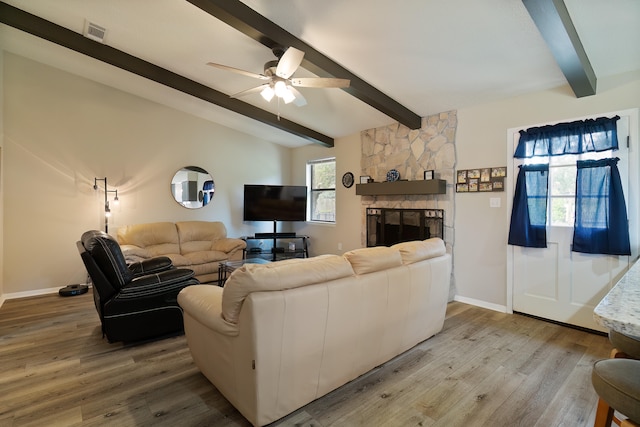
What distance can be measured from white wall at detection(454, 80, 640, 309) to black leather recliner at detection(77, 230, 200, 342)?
3570 millimetres

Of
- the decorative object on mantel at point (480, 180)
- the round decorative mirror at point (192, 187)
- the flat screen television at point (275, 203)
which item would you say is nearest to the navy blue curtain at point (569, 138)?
the decorative object on mantel at point (480, 180)

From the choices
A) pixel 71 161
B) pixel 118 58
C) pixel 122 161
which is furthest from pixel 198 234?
pixel 118 58

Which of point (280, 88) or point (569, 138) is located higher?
point (280, 88)

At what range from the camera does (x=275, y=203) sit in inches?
244

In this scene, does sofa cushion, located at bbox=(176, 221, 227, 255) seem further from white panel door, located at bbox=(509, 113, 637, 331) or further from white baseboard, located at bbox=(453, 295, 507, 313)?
white panel door, located at bbox=(509, 113, 637, 331)

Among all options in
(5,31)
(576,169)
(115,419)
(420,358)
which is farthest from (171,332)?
(576,169)

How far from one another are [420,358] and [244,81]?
4073 millimetres

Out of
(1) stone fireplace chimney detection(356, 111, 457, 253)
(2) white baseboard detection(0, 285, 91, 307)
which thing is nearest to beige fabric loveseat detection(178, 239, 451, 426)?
(1) stone fireplace chimney detection(356, 111, 457, 253)

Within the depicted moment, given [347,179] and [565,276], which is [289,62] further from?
[565,276]

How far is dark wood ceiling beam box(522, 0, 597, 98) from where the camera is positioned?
211 centimetres

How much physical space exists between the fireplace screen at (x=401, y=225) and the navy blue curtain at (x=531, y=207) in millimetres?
989

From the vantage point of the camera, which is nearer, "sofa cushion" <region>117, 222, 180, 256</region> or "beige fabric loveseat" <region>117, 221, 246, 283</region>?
"beige fabric loveseat" <region>117, 221, 246, 283</region>

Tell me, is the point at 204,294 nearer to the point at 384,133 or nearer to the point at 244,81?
the point at 244,81

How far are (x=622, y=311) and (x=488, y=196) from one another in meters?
3.28
